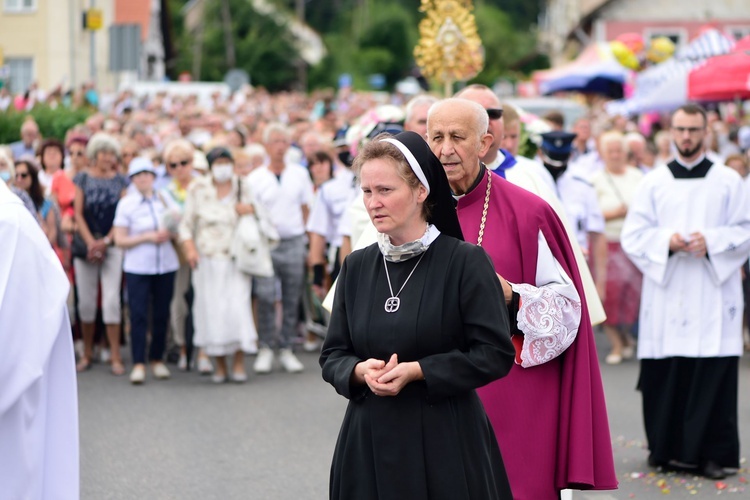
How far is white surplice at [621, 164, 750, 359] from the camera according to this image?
320 inches

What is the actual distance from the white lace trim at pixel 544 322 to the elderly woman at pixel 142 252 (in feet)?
23.0

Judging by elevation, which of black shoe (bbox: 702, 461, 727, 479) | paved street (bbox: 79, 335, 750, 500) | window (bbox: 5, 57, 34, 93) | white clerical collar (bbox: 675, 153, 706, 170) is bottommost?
paved street (bbox: 79, 335, 750, 500)

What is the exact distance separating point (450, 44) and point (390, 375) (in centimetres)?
700

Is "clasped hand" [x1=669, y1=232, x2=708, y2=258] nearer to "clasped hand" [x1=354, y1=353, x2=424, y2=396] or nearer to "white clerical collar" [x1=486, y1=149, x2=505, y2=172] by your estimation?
"white clerical collar" [x1=486, y1=149, x2=505, y2=172]

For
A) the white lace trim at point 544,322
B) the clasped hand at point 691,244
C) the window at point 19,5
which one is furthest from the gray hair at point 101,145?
the window at point 19,5

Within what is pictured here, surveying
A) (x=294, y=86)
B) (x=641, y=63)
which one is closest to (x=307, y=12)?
(x=294, y=86)

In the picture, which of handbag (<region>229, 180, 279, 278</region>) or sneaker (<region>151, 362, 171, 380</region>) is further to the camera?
sneaker (<region>151, 362, 171, 380</region>)

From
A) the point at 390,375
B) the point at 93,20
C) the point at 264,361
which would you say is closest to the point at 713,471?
the point at 390,375

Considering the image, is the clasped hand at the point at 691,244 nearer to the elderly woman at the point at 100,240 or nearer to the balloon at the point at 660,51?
the elderly woman at the point at 100,240

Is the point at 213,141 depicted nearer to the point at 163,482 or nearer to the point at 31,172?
the point at 31,172

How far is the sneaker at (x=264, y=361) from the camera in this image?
39.9 ft

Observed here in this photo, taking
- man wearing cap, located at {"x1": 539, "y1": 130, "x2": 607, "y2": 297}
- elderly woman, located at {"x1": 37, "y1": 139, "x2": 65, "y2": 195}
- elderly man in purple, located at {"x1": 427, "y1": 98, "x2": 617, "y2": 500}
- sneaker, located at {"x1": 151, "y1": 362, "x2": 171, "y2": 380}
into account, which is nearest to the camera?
elderly man in purple, located at {"x1": 427, "y1": 98, "x2": 617, "y2": 500}

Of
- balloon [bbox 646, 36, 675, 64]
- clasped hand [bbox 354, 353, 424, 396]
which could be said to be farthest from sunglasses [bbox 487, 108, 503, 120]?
balloon [bbox 646, 36, 675, 64]

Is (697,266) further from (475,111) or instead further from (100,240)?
(100,240)
